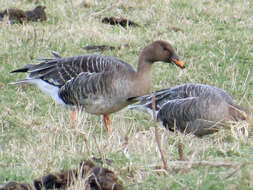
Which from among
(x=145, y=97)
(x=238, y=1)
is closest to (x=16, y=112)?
(x=145, y=97)

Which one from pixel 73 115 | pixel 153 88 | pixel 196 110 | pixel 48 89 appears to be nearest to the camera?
pixel 196 110

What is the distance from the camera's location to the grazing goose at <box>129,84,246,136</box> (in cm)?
704

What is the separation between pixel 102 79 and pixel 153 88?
1841 millimetres

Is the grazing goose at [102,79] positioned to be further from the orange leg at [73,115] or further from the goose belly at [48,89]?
the orange leg at [73,115]

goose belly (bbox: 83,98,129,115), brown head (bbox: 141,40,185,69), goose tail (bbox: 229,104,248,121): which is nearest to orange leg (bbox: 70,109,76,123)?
goose belly (bbox: 83,98,129,115)

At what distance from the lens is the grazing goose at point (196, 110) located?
7.04 metres

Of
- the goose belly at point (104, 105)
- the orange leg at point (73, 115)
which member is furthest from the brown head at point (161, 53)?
the orange leg at point (73, 115)

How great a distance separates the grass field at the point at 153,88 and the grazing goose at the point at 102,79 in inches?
11.6

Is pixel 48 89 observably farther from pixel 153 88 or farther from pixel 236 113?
pixel 236 113

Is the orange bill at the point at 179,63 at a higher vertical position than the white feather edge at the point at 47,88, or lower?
higher

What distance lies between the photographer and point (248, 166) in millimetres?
4391

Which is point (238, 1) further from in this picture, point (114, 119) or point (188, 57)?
point (114, 119)

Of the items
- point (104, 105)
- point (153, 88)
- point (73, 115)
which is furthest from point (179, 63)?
point (73, 115)

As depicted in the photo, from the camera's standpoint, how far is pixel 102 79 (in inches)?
293
